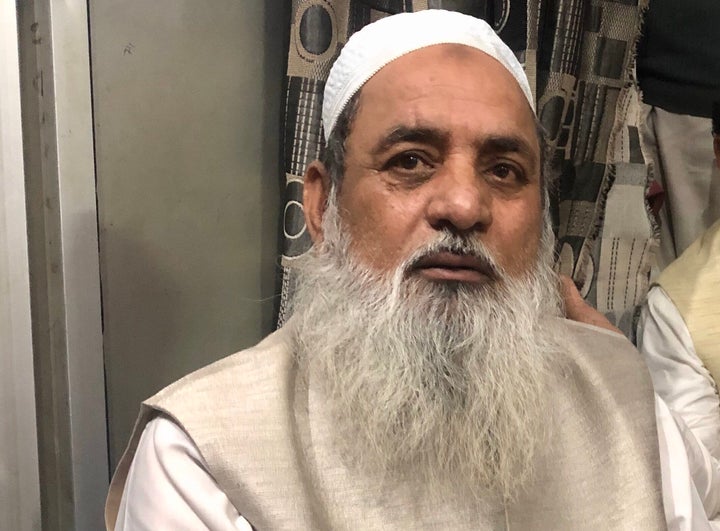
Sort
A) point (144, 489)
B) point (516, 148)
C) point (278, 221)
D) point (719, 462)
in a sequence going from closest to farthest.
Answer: point (144, 489), point (516, 148), point (719, 462), point (278, 221)

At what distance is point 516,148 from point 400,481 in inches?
17.0

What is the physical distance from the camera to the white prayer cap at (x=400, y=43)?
0.88 meters

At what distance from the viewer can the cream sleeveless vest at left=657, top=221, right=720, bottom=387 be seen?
1159mm

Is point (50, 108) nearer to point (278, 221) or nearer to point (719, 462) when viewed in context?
point (278, 221)

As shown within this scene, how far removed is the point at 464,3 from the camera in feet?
3.64

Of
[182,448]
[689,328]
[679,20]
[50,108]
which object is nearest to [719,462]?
[689,328]

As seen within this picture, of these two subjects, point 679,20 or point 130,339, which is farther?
point 679,20

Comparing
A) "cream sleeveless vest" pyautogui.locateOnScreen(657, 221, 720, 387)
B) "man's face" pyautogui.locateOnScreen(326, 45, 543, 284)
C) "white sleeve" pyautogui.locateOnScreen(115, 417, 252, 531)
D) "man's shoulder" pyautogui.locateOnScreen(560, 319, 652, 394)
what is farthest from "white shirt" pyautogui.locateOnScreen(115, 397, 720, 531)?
"cream sleeveless vest" pyautogui.locateOnScreen(657, 221, 720, 387)

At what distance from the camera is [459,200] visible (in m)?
0.77

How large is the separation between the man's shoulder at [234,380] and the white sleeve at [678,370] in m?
0.71

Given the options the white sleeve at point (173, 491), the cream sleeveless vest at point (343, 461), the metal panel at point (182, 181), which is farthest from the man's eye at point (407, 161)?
the metal panel at point (182, 181)

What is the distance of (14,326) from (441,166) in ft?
2.32

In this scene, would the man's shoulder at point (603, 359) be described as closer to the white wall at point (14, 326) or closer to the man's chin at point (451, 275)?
the man's chin at point (451, 275)

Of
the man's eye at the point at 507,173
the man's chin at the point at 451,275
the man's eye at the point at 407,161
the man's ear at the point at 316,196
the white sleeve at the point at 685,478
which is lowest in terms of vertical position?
the white sleeve at the point at 685,478
